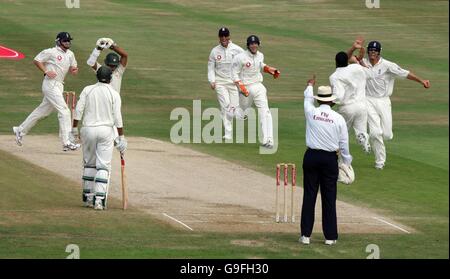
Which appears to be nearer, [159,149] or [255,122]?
[159,149]

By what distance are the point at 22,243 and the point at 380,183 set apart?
7.96 metres

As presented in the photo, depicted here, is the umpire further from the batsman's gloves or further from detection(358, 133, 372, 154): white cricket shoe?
detection(358, 133, 372, 154): white cricket shoe

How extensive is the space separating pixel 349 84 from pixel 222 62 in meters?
4.80

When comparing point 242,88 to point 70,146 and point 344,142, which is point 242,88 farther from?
point 344,142

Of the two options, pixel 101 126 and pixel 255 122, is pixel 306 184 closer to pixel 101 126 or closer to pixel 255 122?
pixel 101 126

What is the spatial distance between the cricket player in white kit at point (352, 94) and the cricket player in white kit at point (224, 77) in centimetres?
407

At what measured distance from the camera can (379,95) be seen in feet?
87.8

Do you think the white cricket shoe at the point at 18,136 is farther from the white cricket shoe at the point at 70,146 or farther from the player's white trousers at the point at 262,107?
the player's white trousers at the point at 262,107

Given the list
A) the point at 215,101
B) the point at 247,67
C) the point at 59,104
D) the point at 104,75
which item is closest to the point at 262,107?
the point at 247,67

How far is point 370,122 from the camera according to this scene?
1041 inches

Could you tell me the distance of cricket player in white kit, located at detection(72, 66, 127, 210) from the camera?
840 inches

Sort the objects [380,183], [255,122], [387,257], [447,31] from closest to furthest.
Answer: [387,257], [380,183], [255,122], [447,31]

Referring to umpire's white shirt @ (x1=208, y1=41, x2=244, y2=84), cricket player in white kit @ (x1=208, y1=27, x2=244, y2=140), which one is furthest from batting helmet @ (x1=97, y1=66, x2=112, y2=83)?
umpire's white shirt @ (x1=208, y1=41, x2=244, y2=84)
